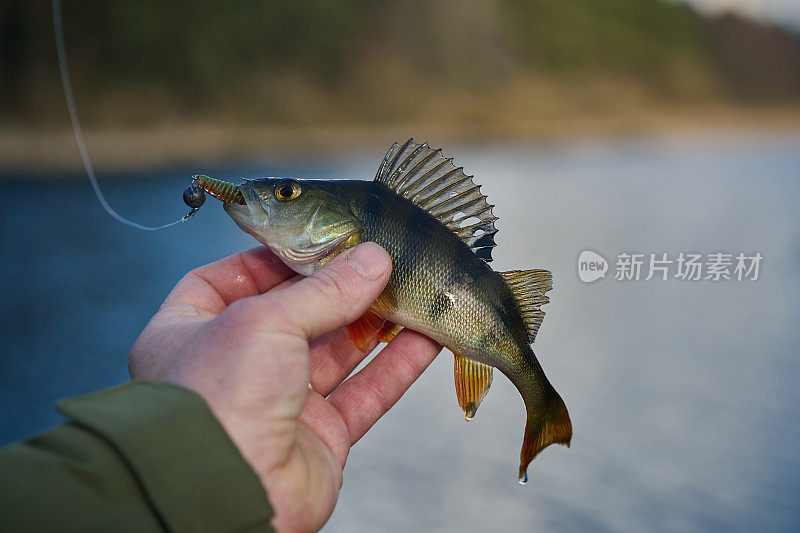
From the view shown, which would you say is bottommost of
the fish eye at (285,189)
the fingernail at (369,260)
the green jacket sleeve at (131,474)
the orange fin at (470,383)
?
the green jacket sleeve at (131,474)

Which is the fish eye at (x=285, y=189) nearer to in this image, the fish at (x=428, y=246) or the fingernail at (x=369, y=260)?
the fish at (x=428, y=246)

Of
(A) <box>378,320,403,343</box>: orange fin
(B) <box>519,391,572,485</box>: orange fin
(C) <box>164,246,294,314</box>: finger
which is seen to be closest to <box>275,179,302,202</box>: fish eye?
(C) <box>164,246,294,314</box>: finger

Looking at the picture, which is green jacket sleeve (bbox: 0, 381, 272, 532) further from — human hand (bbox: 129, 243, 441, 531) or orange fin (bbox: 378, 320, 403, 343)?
orange fin (bbox: 378, 320, 403, 343)

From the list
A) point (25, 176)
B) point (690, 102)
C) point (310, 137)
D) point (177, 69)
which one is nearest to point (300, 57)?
point (177, 69)

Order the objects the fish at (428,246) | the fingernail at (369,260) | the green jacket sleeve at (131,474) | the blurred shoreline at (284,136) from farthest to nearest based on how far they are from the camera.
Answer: the blurred shoreline at (284,136), the fish at (428,246), the fingernail at (369,260), the green jacket sleeve at (131,474)

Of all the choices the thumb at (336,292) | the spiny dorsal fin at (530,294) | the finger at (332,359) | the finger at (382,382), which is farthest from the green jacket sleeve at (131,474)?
the spiny dorsal fin at (530,294)

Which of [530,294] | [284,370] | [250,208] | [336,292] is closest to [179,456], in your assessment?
[284,370]

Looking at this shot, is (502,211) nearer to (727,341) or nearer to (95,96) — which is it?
(727,341)
